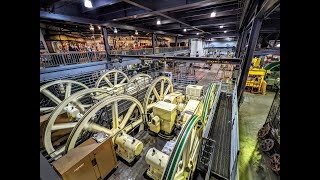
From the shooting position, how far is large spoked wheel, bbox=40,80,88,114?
589cm

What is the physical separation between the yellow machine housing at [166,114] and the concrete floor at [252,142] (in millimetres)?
2716

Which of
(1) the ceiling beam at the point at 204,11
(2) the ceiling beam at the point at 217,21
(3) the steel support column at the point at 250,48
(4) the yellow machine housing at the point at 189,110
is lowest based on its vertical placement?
(4) the yellow machine housing at the point at 189,110

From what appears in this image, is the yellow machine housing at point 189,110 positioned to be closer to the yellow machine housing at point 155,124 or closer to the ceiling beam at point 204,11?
the yellow machine housing at point 155,124

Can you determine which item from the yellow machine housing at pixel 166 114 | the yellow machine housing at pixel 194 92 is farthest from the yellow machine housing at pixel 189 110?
the yellow machine housing at pixel 194 92

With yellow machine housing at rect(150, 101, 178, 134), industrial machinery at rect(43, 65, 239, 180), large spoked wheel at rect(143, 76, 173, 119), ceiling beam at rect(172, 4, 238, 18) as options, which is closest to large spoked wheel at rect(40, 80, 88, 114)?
industrial machinery at rect(43, 65, 239, 180)

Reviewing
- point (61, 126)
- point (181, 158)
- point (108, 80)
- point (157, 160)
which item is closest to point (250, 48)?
point (181, 158)

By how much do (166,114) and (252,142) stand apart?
385 cm

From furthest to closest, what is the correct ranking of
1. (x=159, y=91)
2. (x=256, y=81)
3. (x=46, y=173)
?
(x=256, y=81) → (x=159, y=91) → (x=46, y=173)

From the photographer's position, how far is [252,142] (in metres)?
5.65

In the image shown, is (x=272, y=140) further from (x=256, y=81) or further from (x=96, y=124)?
(x=256, y=81)

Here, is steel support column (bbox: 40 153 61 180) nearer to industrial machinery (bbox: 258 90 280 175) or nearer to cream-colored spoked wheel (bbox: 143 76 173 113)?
industrial machinery (bbox: 258 90 280 175)

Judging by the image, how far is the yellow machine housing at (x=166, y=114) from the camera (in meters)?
5.22

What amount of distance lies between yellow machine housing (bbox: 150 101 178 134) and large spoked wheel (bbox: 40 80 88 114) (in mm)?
4574
